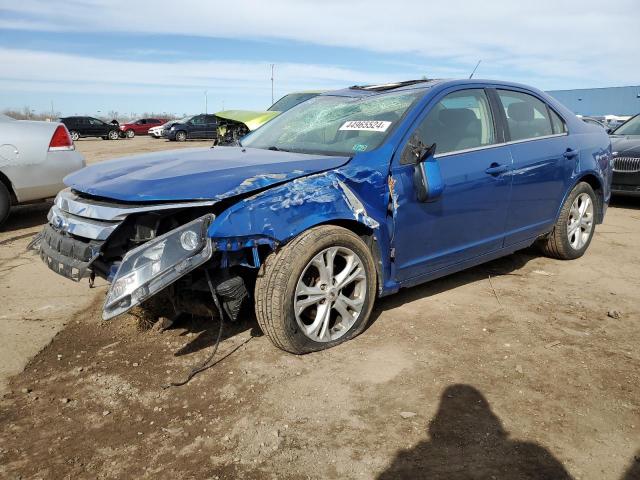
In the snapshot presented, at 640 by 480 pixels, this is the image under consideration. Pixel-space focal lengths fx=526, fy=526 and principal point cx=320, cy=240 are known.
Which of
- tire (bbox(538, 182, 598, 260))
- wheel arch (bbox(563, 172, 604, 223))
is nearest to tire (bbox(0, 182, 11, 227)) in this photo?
tire (bbox(538, 182, 598, 260))

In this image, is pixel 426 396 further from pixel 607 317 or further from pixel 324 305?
pixel 607 317

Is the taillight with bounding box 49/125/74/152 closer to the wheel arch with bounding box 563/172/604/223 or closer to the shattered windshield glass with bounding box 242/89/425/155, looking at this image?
the shattered windshield glass with bounding box 242/89/425/155

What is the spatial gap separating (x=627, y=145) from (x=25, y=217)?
8746mm

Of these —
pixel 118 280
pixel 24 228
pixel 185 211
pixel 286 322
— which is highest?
pixel 185 211

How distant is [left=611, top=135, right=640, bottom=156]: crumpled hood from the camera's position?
7.75 m

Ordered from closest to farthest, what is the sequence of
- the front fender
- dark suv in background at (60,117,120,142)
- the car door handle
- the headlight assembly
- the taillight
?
the headlight assembly, the front fender, the car door handle, the taillight, dark suv in background at (60,117,120,142)

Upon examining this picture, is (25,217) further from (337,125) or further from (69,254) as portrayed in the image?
(337,125)

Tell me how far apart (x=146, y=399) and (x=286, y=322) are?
32.0 inches

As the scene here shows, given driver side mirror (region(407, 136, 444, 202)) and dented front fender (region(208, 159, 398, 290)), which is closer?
dented front fender (region(208, 159, 398, 290))

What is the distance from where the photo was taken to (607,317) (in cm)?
370

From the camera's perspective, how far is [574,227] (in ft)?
16.3

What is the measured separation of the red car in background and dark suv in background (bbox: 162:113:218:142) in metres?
6.07

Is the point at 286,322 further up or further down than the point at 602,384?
further up

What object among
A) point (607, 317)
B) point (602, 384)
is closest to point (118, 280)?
point (602, 384)
